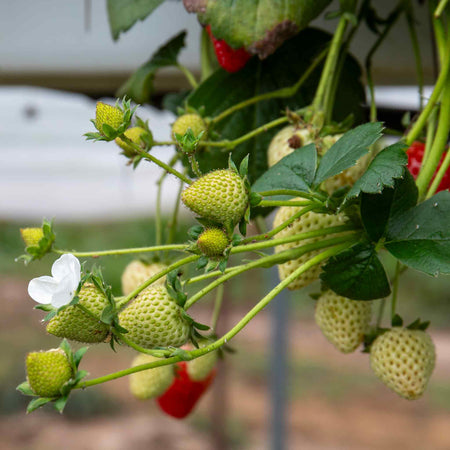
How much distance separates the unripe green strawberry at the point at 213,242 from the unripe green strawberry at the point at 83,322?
6cm

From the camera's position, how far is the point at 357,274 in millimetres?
396

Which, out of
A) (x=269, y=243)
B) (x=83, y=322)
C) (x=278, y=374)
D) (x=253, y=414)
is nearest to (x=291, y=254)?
(x=269, y=243)

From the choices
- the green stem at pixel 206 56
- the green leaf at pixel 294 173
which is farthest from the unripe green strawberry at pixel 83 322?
the green stem at pixel 206 56

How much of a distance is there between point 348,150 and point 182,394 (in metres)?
0.35

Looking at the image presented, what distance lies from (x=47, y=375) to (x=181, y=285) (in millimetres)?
89

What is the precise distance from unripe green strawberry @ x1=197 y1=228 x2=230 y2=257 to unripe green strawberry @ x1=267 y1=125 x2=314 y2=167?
14 cm

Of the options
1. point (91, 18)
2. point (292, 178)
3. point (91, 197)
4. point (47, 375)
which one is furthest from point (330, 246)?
point (91, 197)

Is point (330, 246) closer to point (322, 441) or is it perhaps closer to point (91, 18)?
point (91, 18)

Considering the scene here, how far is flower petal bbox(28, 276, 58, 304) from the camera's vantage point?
0.32 metres

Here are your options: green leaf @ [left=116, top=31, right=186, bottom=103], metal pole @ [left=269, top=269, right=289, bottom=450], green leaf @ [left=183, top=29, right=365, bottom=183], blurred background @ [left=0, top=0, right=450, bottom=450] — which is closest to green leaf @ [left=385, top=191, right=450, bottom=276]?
green leaf @ [left=183, top=29, right=365, bottom=183]

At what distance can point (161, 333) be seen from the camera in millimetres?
351

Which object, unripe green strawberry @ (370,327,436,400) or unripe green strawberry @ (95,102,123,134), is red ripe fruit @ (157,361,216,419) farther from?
unripe green strawberry @ (95,102,123,134)

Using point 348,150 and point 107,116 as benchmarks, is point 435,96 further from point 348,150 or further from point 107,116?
point 107,116

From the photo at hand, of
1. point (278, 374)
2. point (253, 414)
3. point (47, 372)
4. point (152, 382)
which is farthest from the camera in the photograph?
point (253, 414)
